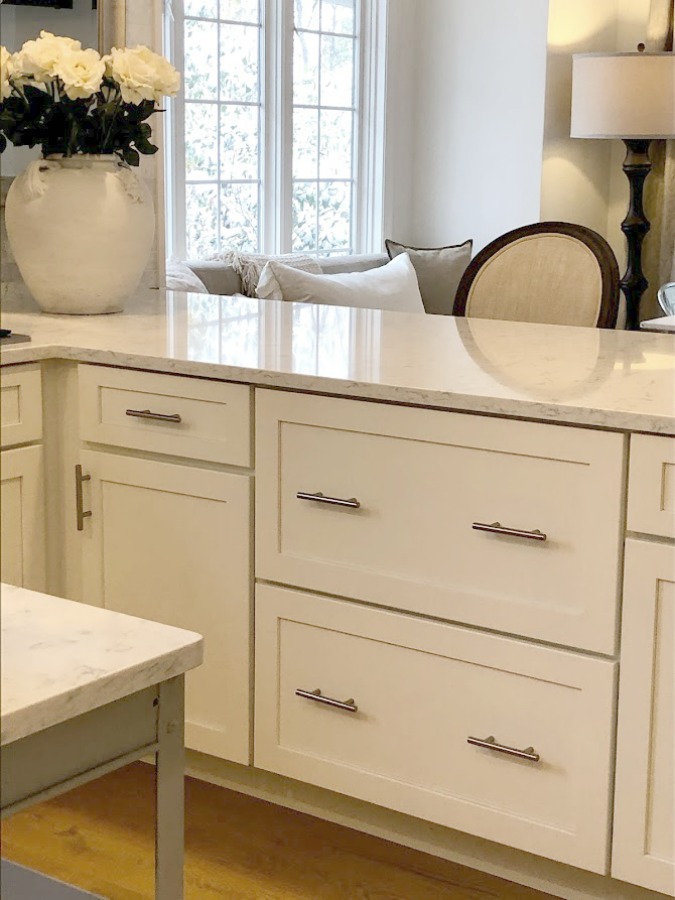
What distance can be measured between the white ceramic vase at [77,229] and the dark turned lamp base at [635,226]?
10.2 ft

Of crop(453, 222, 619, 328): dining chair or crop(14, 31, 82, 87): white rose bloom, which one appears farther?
crop(453, 222, 619, 328): dining chair

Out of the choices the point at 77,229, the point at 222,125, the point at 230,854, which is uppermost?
the point at 222,125

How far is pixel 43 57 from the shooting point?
226 cm

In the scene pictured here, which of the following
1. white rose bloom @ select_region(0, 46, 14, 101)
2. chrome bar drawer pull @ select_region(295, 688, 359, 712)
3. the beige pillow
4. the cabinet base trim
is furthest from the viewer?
the beige pillow

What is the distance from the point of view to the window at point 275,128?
4.51 m

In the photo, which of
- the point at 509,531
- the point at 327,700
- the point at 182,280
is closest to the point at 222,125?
the point at 182,280

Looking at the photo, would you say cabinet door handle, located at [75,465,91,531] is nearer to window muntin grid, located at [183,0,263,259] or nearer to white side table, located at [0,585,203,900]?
white side table, located at [0,585,203,900]

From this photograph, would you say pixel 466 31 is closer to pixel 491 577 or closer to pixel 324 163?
pixel 324 163

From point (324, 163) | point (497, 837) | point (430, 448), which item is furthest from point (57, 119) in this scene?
point (324, 163)

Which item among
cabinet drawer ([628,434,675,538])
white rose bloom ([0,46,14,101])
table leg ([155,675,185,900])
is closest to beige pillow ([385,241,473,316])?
white rose bloom ([0,46,14,101])

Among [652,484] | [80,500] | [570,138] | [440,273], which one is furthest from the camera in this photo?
[570,138]

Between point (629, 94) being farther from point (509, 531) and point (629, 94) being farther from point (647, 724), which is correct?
point (647, 724)

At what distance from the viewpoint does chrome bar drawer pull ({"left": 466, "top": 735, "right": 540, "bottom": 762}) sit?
1714 millimetres

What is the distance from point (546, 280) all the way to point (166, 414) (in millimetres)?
1139
